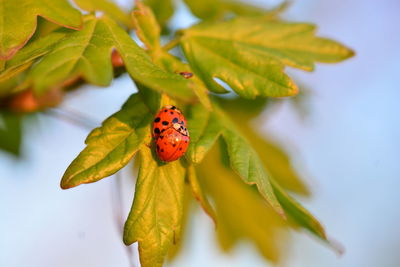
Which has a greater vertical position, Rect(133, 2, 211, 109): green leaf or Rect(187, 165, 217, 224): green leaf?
Rect(133, 2, 211, 109): green leaf

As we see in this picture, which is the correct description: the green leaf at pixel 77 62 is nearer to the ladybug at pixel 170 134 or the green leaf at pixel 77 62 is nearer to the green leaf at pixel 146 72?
the green leaf at pixel 146 72

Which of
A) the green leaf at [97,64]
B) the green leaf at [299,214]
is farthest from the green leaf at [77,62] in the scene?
the green leaf at [299,214]

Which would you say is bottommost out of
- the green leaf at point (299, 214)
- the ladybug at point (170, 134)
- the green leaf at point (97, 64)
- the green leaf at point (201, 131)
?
the green leaf at point (299, 214)

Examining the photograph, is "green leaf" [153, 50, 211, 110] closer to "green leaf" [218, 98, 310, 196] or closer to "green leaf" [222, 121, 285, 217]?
"green leaf" [222, 121, 285, 217]

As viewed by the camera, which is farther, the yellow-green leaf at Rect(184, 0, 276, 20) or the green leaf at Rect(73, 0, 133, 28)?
the yellow-green leaf at Rect(184, 0, 276, 20)

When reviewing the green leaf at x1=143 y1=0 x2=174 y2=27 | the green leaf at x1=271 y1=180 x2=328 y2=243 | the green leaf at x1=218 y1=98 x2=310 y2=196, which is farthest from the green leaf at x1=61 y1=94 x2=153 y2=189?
the green leaf at x1=218 y1=98 x2=310 y2=196

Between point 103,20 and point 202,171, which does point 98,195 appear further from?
point 103,20

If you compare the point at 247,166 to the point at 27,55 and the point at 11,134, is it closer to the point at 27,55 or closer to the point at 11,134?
the point at 27,55

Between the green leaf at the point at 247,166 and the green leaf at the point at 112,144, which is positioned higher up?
the green leaf at the point at 112,144

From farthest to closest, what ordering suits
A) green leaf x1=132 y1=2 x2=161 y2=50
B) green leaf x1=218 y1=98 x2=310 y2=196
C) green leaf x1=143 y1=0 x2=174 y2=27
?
green leaf x1=218 y1=98 x2=310 y2=196 < green leaf x1=143 y1=0 x2=174 y2=27 < green leaf x1=132 y1=2 x2=161 y2=50
